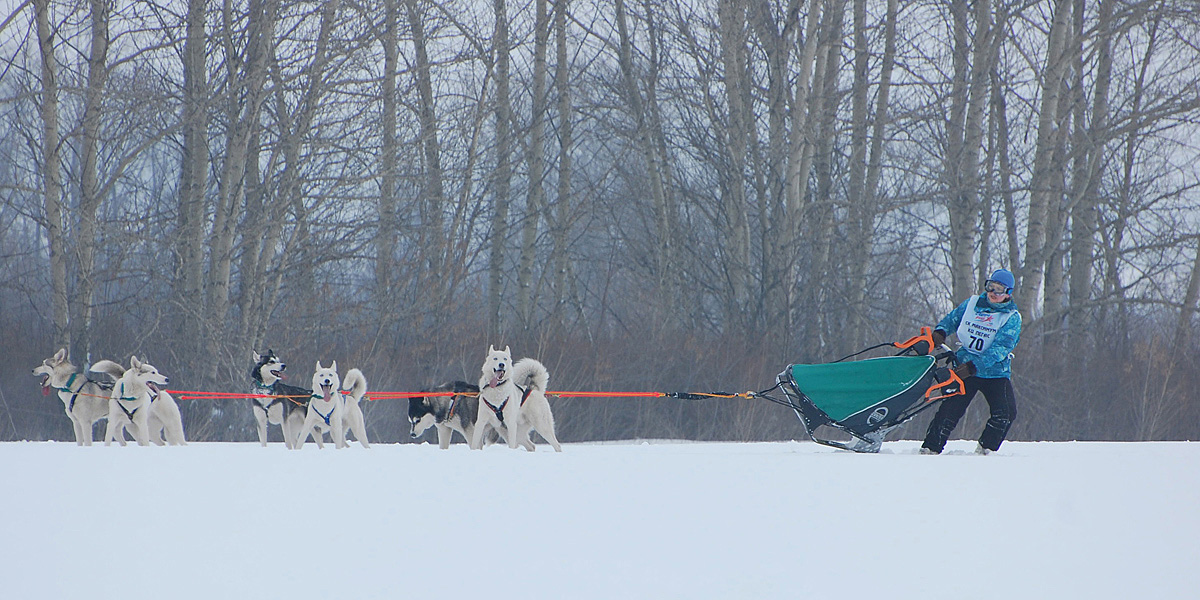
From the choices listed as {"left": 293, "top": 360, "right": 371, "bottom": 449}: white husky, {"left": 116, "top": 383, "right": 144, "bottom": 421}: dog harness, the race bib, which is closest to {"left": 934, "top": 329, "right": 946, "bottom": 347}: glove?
the race bib

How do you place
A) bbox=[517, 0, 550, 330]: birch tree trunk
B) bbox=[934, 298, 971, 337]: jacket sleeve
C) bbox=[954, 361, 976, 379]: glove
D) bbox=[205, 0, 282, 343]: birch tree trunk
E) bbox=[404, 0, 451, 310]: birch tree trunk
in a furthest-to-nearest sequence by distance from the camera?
bbox=[517, 0, 550, 330]: birch tree trunk < bbox=[404, 0, 451, 310]: birch tree trunk < bbox=[205, 0, 282, 343]: birch tree trunk < bbox=[934, 298, 971, 337]: jacket sleeve < bbox=[954, 361, 976, 379]: glove

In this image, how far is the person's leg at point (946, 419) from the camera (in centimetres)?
798

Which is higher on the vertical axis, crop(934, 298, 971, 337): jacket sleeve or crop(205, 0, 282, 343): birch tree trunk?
crop(205, 0, 282, 343): birch tree trunk

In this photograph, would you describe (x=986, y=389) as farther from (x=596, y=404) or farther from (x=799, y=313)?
(x=799, y=313)

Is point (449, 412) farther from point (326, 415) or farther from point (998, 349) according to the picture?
point (998, 349)

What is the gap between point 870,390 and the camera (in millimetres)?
7926

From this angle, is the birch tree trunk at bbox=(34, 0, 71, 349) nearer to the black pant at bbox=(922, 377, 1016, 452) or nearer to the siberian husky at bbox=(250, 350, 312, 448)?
the siberian husky at bbox=(250, 350, 312, 448)

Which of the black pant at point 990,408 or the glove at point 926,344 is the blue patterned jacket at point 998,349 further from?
the glove at point 926,344

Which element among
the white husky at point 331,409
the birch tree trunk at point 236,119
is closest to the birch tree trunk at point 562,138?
the birch tree trunk at point 236,119

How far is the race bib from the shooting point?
7.69 meters

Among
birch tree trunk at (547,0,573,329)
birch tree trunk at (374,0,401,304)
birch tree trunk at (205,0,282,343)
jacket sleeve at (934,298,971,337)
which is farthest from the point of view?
birch tree trunk at (547,0,573,329)

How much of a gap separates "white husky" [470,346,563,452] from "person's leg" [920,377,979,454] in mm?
2654

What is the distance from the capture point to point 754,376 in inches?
625

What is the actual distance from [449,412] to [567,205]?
37.0 feet
